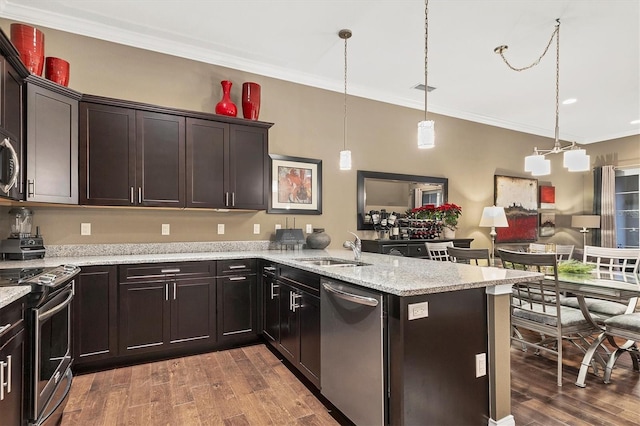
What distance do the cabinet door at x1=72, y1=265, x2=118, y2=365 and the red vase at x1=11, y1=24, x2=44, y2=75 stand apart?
1663 millimetres

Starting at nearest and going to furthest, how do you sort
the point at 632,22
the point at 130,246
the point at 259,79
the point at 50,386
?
the point at 50,386, the point at 632,22, the point at 130,246, the point at 259,79

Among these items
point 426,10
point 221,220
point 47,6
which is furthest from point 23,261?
point 426,10

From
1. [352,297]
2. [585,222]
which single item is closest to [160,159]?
[352,297]

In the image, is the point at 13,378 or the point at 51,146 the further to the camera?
the point at 51,146

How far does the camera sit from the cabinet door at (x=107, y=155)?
10.0 ft

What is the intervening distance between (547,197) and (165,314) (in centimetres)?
700

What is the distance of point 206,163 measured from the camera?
140 inches

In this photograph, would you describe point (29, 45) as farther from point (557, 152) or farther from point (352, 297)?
point (557, 152)

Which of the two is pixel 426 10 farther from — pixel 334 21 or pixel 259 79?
pixel 259 79

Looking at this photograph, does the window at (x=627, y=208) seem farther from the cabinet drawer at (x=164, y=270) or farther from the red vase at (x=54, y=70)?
the red vase at (x=54, y=70)

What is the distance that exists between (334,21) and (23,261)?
336cm

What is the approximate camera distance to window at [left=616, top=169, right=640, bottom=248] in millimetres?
6910

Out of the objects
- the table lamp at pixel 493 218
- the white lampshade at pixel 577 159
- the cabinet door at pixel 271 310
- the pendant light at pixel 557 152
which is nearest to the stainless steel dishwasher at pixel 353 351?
the cabinet door at pixel 271 310

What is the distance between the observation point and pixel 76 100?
3008mm
